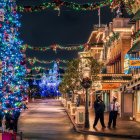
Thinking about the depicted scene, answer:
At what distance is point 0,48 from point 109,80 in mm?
18562

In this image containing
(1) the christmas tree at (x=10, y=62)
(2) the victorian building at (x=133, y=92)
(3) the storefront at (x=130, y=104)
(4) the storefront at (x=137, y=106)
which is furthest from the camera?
(3) the storefront at (x=130, y=104)

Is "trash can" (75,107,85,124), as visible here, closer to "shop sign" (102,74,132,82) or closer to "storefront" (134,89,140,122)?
"storefront" (134,89,140,122)

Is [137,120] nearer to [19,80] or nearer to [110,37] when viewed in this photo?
[19,80]

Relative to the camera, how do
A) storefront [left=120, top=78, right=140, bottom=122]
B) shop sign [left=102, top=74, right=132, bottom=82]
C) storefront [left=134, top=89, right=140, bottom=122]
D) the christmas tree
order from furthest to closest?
1. shop sign [left=102, top=74, right=132, bottom=82]
2. storefront [left=120, top=78, right=140, bottom=122]
3. storefront [left=134, top=89, right=140, bottom=122]
4. the christmas tree

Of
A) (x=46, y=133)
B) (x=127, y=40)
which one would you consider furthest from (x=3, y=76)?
(x=127, y=40)

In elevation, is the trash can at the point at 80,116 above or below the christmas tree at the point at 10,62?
below

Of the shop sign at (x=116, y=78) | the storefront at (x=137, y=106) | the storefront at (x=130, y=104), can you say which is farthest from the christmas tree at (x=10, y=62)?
the shop sign at (x=116, y=78)

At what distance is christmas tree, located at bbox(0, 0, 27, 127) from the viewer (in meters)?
28.0

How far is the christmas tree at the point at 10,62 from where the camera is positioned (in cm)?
2795

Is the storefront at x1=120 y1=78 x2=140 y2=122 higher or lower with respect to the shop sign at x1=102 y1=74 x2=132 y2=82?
lower

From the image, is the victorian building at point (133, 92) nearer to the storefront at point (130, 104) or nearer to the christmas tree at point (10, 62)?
the storefront at point (130, 104)

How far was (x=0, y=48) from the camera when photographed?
28.0 meters

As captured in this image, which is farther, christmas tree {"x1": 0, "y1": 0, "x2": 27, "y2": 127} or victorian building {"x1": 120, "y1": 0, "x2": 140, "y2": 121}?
victorian building {"x1": 120, "y1": 0, "x2": 140, "y2": 121}

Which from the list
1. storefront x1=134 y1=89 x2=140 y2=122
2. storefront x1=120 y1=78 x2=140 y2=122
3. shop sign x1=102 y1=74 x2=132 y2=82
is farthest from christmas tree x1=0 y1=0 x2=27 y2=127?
shop sign x1=102 y1=74 x2=132 y2=82
